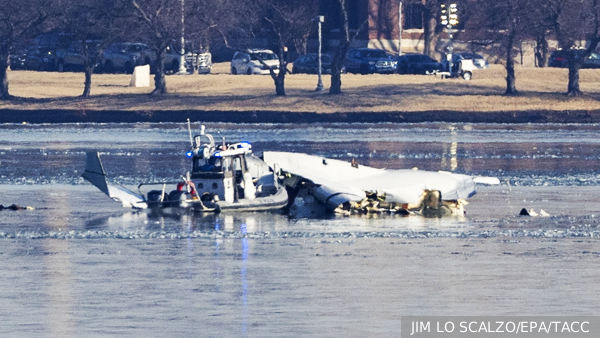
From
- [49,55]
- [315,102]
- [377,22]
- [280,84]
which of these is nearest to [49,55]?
[49,55]

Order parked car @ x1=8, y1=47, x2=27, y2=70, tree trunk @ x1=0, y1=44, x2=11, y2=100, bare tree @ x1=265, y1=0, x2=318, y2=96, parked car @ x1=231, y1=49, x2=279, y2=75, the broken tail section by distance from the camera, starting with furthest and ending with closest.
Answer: bare tree @ x1=265, y1=0, x2=318, y2=96
parked car @ x1=8, y1=47, x2=27, y2=70
parked car @ x1=231, y1=49, x2=279, y2=75
tree trunk @ x1=0, y1=44, x2=11, y2=100
the broken tail section

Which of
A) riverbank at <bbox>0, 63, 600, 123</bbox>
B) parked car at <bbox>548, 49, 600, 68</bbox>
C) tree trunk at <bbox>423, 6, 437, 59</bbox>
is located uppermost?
tree trunk at <bbox>423, 6, 437, 59</bbox>

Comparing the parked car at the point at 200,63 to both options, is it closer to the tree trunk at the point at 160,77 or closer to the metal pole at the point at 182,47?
the metal pole at the point at 182,47

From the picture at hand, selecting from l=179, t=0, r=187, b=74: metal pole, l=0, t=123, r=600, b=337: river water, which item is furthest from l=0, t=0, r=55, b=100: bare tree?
l=0, t=123, r=600, b=337: river water

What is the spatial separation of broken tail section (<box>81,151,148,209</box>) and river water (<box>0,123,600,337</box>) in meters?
0.30

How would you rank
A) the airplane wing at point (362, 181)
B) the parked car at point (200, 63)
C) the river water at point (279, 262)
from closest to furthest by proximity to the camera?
the river water at point (279, 262), the airplane wing at point (362, 181), the parked car at point (200, 63)

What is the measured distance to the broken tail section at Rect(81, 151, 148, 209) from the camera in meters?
31.0

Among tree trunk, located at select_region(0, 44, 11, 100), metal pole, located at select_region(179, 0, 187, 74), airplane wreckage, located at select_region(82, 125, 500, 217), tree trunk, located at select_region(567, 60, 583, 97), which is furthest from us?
tree trunk, located at select_region(0, 44, 11, 100)

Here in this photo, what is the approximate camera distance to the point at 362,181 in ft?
107

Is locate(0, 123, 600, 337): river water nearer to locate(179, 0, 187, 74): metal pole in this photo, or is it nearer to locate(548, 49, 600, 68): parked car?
locate(179, 0, 187, 74): metal pole

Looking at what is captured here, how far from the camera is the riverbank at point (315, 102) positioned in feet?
207

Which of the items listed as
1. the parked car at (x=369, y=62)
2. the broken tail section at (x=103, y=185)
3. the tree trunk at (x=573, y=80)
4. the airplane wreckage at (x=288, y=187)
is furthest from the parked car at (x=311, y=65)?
the broken tail section at (x=103, y=185)

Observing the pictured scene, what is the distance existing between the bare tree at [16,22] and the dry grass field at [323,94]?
71.7 inches

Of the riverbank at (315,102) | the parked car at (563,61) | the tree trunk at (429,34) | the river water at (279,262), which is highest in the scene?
the tree trunk at (429,34)
